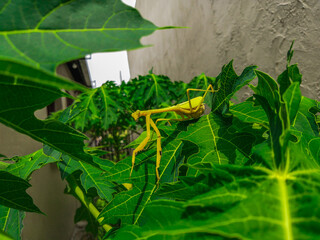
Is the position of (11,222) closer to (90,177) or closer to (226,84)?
(90,177)

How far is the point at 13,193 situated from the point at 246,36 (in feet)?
3.85

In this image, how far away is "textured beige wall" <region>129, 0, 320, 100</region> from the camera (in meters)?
0.80

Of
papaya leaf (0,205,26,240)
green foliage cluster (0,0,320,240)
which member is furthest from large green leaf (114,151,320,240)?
papaya leaf (0,205,26,240)

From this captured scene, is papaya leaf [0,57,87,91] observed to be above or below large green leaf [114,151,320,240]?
above

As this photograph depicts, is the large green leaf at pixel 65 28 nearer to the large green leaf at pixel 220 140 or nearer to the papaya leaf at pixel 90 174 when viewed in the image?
the large green leaf at pixel 220 140

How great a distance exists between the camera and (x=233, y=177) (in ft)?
0.53

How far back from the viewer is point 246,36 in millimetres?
1170

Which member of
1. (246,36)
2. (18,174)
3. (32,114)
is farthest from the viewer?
(246,36)

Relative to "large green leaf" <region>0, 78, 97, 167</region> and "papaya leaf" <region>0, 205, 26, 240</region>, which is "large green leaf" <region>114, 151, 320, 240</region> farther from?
"papaya leaf" <region>0, 205, 26, 240</region>

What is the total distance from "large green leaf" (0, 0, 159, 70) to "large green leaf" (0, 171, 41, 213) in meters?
0.18

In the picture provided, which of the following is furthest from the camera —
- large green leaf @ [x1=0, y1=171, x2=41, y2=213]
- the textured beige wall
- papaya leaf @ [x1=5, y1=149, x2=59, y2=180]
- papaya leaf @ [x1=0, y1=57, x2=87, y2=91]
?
the textured beige wall

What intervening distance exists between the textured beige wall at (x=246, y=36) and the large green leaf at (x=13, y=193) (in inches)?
33.1

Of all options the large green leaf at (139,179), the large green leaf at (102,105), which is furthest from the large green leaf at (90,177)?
the large green leaf at (102,105)

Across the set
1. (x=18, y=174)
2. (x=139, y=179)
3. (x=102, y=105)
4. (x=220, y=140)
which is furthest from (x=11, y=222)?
(x=102, y=105)
